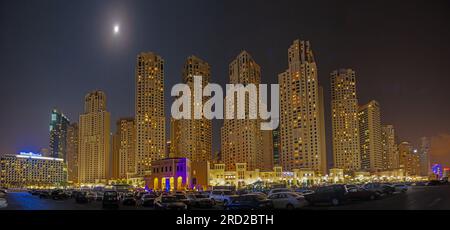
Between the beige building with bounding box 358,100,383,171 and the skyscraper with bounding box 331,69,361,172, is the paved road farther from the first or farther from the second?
the beige building with bounding box 358,100,383,171

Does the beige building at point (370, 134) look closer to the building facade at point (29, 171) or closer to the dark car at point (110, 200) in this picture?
the building facade at point (29, 171)

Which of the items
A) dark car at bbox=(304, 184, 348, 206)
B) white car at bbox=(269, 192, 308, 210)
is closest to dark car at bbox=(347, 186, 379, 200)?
dark car at bbox=(304, 184, 348, 206)

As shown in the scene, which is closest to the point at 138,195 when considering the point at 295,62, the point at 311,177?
the point at 311,177

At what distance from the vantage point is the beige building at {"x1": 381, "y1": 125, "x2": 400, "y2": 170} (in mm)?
157125

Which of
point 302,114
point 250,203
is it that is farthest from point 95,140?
point 250,203

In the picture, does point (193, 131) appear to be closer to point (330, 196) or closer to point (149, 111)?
point (149, 111)

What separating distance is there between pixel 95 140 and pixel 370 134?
9643 centimetres

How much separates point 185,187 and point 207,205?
49366mm

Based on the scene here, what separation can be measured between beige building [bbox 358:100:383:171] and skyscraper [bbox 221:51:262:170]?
42262 mm

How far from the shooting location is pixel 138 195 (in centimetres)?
3000

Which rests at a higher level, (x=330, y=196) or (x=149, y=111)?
(x=149, y=111)

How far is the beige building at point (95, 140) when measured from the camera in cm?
15612

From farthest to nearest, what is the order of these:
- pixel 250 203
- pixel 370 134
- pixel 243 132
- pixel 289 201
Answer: pixel 370 134 < pixel 243 132 < pixel 289 201 < pixel 250 203

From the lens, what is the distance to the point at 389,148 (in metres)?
161
